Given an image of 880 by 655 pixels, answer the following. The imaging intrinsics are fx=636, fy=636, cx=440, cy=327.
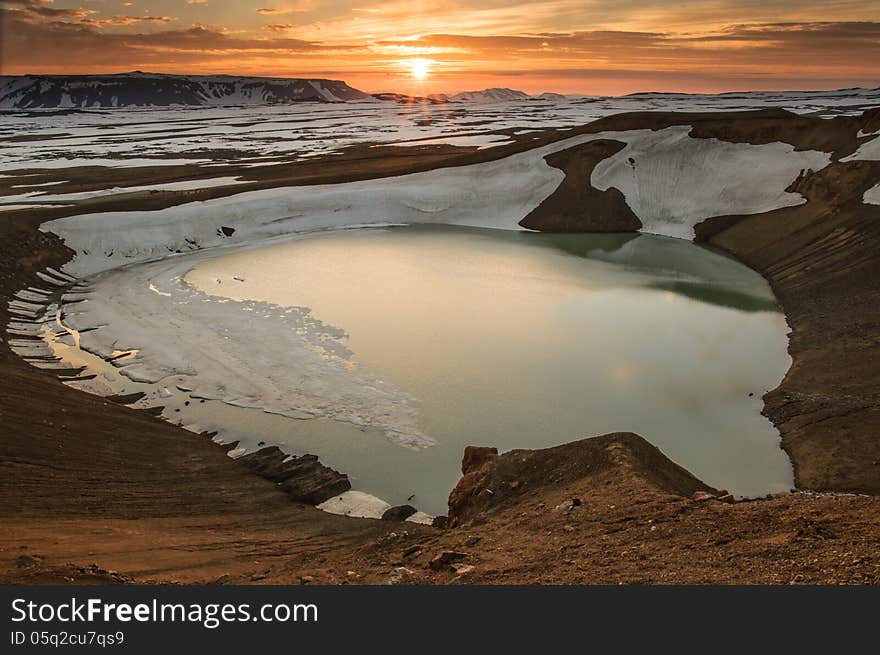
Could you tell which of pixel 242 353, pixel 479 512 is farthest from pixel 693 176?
pixel 479 512

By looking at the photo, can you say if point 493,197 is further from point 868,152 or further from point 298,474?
point 298,474

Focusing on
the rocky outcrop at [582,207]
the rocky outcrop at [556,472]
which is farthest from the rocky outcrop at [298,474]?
the rocky outcrop at [582,207]

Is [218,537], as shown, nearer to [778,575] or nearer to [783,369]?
[778,575]

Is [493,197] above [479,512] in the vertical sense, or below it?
above

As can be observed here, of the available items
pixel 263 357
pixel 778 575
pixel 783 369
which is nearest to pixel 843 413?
pixel 783 369

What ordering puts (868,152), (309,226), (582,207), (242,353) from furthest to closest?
1. (582,207)
2. (309,226)
3. (868,152)
4. (242,353)

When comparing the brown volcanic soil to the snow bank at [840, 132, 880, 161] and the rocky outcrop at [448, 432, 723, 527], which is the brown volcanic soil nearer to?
the rocky outcrop at [448, 432, 723, 527]

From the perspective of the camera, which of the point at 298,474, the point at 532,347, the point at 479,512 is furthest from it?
the point at 532,347
